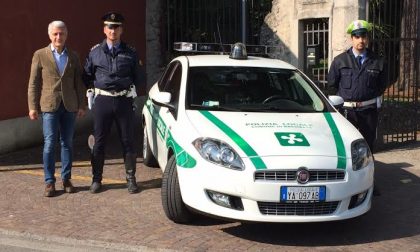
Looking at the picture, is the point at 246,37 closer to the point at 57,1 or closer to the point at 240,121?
the point at 57,1

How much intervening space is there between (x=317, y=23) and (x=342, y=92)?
133 inches

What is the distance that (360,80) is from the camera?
21.2 feet

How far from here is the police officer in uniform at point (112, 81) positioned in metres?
6.11

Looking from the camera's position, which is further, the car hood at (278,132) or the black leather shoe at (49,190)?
the black leather shoe at (49,190)

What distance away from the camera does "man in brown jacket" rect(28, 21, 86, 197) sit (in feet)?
20.1

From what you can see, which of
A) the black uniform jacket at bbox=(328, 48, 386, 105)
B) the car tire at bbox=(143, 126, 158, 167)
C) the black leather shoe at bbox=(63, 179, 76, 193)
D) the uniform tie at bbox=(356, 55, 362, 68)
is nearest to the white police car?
the black uniform jacket at bbox=(328, 48, 386, 105)

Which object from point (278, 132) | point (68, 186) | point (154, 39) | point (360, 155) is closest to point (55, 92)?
point (68, 186)

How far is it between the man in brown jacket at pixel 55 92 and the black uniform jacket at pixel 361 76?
2.94 metres

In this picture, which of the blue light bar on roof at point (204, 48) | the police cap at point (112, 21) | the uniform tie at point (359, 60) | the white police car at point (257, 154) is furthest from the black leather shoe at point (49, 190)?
the uniform tie at point (359, 60)

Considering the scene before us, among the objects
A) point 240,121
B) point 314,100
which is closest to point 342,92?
point 314,100

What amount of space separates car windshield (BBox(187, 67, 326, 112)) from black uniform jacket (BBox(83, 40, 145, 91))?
2.18 ft

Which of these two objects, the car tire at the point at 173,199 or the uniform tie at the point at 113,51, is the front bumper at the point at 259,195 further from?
the uniform tie at the point at 113,51

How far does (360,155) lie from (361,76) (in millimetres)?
1591

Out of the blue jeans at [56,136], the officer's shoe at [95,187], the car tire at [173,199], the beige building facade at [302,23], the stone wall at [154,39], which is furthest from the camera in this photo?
the stone wall at [154,39]
